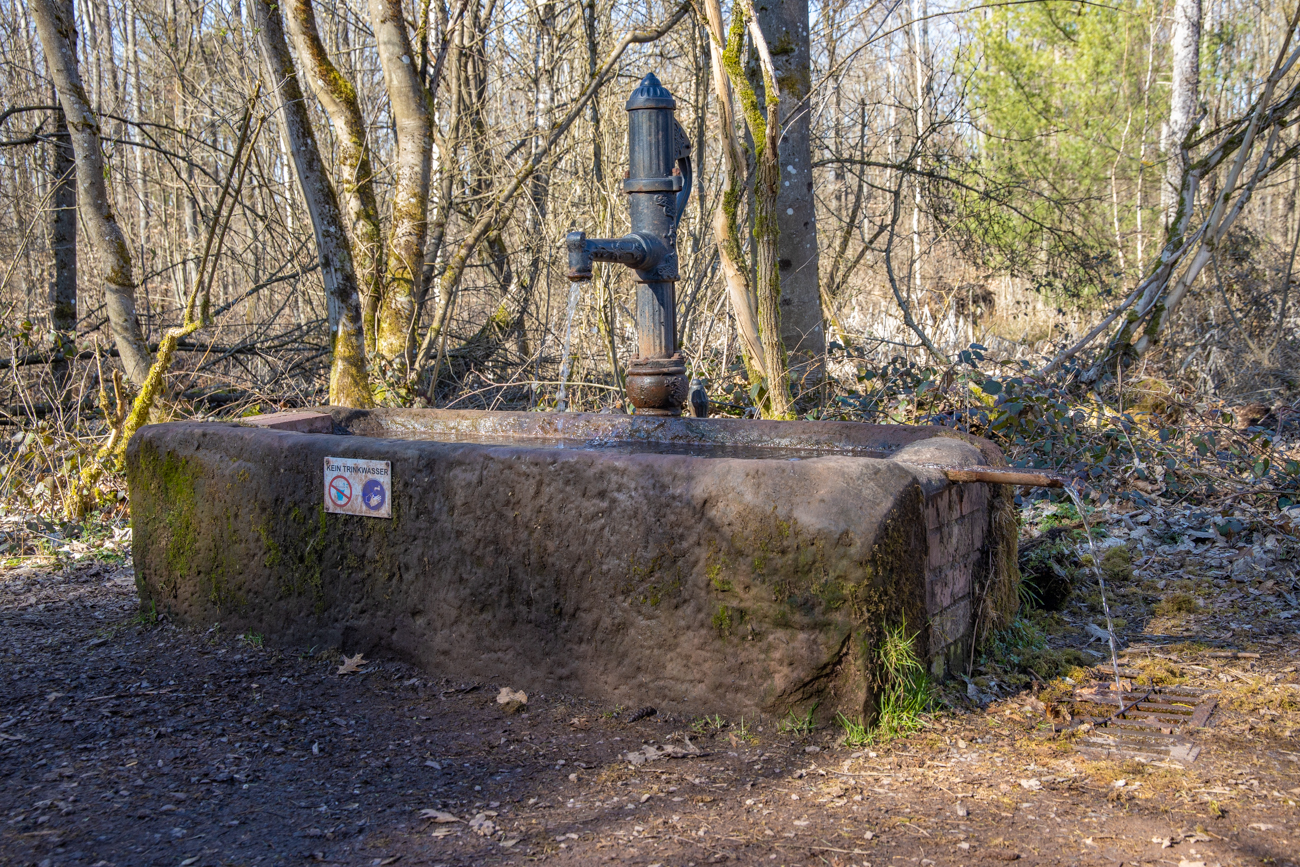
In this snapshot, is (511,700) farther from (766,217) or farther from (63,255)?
(63,255)

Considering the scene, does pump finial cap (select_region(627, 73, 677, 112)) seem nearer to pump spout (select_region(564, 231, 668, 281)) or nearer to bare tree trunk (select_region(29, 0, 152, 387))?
pump spout (select_region(564, 231, 668, 281))

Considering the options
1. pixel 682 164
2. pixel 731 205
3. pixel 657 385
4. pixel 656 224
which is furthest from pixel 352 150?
pixel 657 385

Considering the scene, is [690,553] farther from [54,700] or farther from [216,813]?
[54,700]

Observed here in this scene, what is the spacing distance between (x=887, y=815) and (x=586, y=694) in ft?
3.48

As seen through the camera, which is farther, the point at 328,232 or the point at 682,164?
the point at 328,232

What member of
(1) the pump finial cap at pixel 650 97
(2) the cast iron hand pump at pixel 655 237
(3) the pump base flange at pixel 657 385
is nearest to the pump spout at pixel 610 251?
(2) the cast iron hand pump at pixel 655 237

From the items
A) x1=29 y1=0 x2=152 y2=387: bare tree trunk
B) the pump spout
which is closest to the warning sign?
the pump spout

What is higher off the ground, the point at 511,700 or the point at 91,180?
the point at 91,180

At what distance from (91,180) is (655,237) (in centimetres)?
420

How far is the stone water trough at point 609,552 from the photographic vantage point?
271 cm

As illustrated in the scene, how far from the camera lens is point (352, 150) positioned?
19.9ft

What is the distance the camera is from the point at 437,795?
8.34 ft

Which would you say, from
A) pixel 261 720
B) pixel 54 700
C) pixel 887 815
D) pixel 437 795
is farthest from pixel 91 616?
pixel 887 815

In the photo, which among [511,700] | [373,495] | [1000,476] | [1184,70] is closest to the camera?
A: [1000,476]
